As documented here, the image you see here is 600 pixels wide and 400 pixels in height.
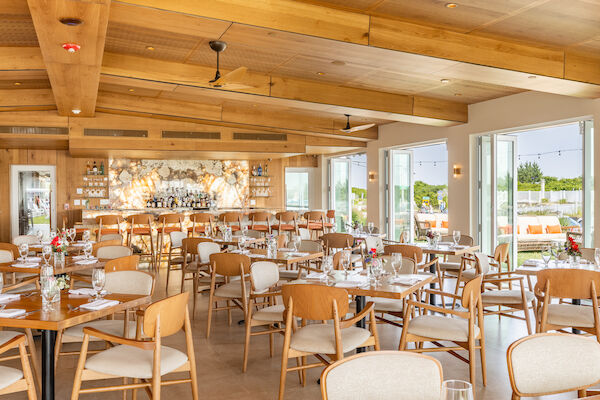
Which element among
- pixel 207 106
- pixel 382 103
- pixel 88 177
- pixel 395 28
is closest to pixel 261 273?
pixel 395 28

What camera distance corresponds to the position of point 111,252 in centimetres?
591

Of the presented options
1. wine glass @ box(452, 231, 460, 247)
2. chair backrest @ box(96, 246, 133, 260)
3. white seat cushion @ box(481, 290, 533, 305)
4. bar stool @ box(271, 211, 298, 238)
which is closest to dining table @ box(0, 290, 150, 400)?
chair backrest @ box(96, 246, 133, 260)

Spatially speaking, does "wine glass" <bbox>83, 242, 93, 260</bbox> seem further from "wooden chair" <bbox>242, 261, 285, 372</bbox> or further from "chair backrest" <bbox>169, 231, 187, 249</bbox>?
"chair backrest" <bbox>169, 231, 187, 249</bbox>

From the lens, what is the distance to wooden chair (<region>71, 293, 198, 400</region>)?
115 inches

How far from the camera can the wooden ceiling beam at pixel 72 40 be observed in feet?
12.9

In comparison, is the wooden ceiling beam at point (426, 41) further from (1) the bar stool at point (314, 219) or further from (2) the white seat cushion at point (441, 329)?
(1) the bar stool at point (314, 219)

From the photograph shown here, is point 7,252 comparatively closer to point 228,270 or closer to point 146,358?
point 228,270

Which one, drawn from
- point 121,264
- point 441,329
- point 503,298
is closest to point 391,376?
point 441,329

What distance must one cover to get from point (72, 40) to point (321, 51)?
2.43 m

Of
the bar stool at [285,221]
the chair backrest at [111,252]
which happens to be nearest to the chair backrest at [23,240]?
the chair backrest at [111,252]

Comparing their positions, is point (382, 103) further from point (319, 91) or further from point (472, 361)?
point (472, 361)

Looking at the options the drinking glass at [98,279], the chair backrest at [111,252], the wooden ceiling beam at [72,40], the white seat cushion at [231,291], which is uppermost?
the wooden ceiling beam at [72,40]

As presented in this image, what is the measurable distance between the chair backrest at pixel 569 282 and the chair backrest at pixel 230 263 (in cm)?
275

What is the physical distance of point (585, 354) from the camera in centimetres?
213
